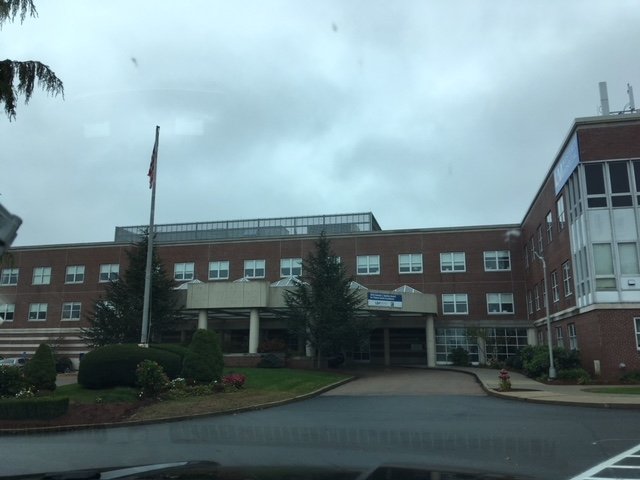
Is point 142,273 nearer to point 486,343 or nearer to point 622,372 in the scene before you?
point 486,343

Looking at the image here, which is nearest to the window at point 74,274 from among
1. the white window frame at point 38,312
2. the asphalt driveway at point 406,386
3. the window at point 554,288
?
the white window frame at point 38,312

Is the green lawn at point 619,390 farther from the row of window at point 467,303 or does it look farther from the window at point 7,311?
the window at point 7,311

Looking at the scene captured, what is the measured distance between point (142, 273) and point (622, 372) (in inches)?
1186

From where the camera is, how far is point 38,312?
5772 centimetres

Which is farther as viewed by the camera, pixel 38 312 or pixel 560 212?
pixel 38 312

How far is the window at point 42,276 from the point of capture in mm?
58562

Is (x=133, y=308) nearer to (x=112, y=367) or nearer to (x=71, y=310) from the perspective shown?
(x=112, y=367)

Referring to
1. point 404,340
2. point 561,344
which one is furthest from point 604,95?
point 404,340

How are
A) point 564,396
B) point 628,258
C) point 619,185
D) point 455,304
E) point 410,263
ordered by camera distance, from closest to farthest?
point 564,396, point 628,258, point 619,185, point 455,304, point 410,263

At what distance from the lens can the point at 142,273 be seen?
42.8 metres

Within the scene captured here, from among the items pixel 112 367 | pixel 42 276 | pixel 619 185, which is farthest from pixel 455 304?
pixel 42 276

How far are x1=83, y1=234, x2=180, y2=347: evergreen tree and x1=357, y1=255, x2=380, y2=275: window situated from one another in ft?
51.3

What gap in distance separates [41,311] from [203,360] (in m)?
39.0

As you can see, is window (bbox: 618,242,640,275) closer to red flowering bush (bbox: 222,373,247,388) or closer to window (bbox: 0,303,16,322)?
red flowering bush (bbox: 222,373,247,388)
